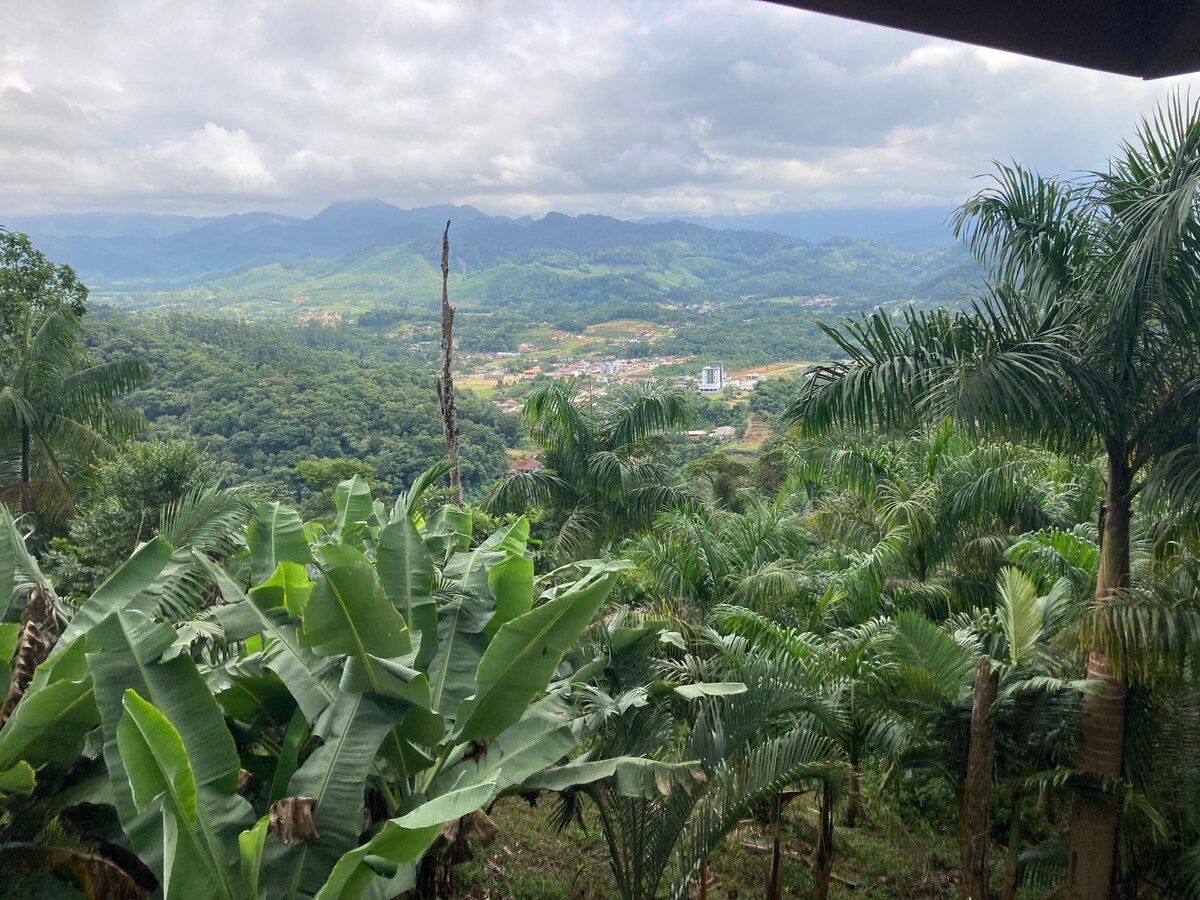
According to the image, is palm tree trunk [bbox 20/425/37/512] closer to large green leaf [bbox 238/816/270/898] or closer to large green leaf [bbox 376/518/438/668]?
large green leaf [bbox 376/518/438/668]

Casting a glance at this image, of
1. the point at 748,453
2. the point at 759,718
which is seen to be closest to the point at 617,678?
the point at 759,718

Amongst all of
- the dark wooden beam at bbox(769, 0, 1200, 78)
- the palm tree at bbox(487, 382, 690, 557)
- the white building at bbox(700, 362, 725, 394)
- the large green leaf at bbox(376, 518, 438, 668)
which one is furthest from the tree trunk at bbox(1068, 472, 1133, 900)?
the white building at bbox(700, 362, 725, 394)

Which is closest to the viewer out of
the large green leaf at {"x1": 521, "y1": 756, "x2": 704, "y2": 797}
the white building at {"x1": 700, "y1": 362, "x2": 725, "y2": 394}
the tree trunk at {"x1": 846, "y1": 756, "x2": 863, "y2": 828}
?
the large green leaf at {"x1": 521, "y1": 756, "x2": 704, "y2": 797}

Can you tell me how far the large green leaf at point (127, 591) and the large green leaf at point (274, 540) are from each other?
1.61 ft

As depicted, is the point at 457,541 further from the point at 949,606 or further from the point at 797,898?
the point at 949,606

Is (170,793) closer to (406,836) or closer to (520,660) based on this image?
(406,836)

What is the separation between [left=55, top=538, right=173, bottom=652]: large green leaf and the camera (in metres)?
3.07

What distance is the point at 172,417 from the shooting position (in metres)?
25.0

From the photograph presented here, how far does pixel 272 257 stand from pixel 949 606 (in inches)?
8259

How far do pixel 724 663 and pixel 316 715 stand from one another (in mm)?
2628

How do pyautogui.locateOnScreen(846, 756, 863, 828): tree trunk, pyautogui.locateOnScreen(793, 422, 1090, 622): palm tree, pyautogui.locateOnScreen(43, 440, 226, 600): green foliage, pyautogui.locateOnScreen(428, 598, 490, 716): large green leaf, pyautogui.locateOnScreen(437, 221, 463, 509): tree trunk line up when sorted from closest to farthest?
A: pyautogui.locateOnScreen(428, 598, 490, 716): large green leaf, pyautogui.locateOnScreen(846, 756, 863, 828): tree trunk, pyautogui.locateOnScreen(43, 440, 226, 600): green foliage, pyautogui.locateOnScreen(793, 422, 1090, 622): palm tree, pyautogui.locateOnScreen(437, 221, 463, 509): tree trunk

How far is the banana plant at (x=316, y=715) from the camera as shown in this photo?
7.26 feet

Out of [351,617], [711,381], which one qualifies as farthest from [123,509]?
[711,381]

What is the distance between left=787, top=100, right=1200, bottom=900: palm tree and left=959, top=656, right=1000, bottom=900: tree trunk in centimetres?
83
